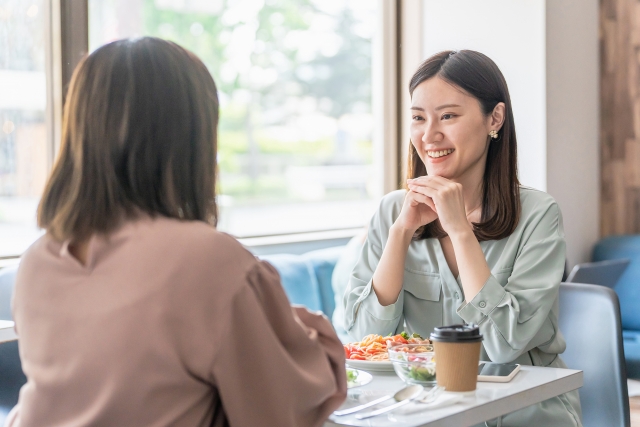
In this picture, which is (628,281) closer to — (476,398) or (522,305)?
(522,305)

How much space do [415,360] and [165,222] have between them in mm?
574

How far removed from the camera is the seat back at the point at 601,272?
126 inches

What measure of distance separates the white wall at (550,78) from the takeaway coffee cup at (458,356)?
2.69 metres

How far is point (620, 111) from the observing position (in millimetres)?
4242

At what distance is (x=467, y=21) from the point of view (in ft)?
13.2

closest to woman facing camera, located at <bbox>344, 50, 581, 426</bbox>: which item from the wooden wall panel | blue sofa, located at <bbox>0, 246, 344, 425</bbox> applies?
blue sofa, located at <bbox>0, 246, 344, 425</bbox>

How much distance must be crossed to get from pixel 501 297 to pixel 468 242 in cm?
13

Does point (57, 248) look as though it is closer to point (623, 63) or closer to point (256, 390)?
point (256, 390)

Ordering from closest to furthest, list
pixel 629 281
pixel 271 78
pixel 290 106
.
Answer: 1. pixel 629 281
2. pixel 271 78
3. pixel 290 106

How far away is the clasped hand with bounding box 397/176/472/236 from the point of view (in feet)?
5.51

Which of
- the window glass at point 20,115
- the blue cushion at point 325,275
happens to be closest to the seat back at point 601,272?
the blue cushion at point 325,275

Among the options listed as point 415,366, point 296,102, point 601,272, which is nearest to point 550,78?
point 601,272

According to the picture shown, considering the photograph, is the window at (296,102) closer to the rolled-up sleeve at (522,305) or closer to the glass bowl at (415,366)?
the rolled-up sleeve at (522,305)

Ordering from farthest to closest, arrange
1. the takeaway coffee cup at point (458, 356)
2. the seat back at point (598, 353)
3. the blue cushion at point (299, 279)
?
the blue cushion at point (299, 279) < the seat back at point (598, 353) < the takeaway coffee cup at point (458, 356)
